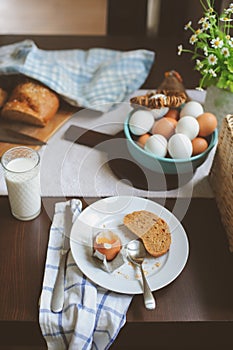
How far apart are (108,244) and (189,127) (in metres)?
Answer: 0.38

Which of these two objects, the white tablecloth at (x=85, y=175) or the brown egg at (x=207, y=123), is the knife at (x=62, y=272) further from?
the brown egg at (x=207, y=123)

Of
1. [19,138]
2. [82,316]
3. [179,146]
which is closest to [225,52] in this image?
[179,146]

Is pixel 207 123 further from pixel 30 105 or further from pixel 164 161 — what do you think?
pixel 30 105

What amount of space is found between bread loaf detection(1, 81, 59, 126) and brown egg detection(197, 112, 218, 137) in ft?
1.46

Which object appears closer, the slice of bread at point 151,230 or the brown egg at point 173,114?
the slice of bread at point 151,230

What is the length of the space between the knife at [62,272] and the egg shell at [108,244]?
0.07 metres

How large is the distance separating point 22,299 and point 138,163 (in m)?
0.45

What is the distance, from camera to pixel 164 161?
112cm

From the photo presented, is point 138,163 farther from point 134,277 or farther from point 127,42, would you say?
point 127,42

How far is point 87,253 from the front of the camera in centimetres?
97

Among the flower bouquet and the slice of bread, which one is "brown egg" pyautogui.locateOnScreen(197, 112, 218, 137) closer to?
the flower bouquet

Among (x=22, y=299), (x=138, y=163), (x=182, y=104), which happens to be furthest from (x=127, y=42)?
(x=22, y=299)

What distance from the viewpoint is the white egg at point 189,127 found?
3.78ft

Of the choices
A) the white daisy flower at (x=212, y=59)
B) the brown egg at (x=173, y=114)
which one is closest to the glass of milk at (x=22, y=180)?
the brown egg at (x=173, y=114)
